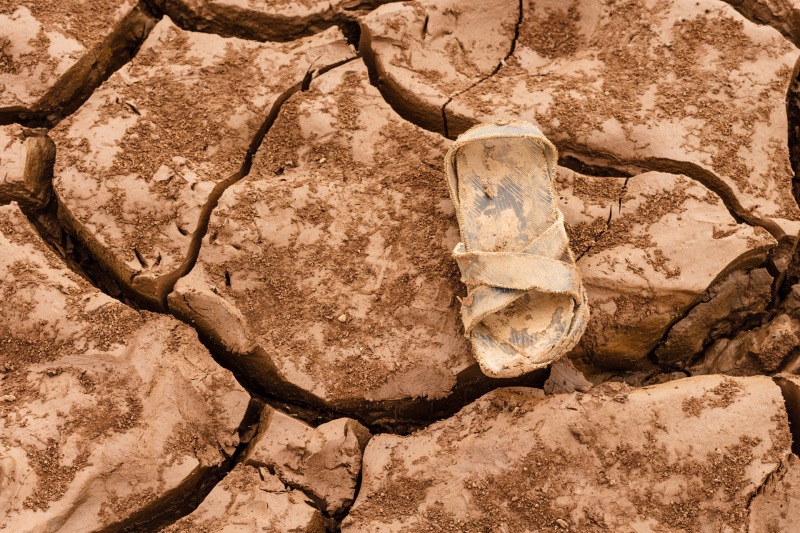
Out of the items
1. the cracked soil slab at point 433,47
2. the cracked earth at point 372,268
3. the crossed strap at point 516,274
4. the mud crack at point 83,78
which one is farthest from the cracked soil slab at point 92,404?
the cracked soil slab at point 433,47

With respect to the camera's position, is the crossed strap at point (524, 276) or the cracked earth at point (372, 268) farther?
the crossed strap at point (524, 276)

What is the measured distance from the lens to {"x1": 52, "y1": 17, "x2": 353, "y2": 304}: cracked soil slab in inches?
101

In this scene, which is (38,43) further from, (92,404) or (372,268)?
(372,268)

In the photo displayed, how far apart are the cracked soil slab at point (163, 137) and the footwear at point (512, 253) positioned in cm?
77

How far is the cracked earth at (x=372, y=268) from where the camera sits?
2.20 metres

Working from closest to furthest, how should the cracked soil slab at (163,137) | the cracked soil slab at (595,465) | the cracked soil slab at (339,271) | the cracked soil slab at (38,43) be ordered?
the cracked soil slab at (595,465), the cracked soil slab at (339,271), the cracked soil slab at (163,137), the cracked soil slab at (38,43)

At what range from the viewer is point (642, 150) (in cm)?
264

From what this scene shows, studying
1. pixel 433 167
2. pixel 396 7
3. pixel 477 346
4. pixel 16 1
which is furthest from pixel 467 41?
pixel 16 1

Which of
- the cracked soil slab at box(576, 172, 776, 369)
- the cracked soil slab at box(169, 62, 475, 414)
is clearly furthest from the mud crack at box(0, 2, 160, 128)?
the cracked soil slab at box(576, 172, 776, 369)

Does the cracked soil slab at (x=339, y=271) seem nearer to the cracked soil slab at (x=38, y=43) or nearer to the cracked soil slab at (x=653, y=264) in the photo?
the cracked soil slab at (x=653, y=264)

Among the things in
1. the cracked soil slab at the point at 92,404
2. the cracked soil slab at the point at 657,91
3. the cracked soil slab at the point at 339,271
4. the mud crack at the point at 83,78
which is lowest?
the cracked soil slab at the point at 92,404

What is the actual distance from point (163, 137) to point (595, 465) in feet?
6.05

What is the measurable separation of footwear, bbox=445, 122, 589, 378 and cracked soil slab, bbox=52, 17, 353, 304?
0.77m

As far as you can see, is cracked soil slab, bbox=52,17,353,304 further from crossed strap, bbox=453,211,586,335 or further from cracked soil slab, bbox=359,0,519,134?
crossed strap, bbox=453,211,586,335
